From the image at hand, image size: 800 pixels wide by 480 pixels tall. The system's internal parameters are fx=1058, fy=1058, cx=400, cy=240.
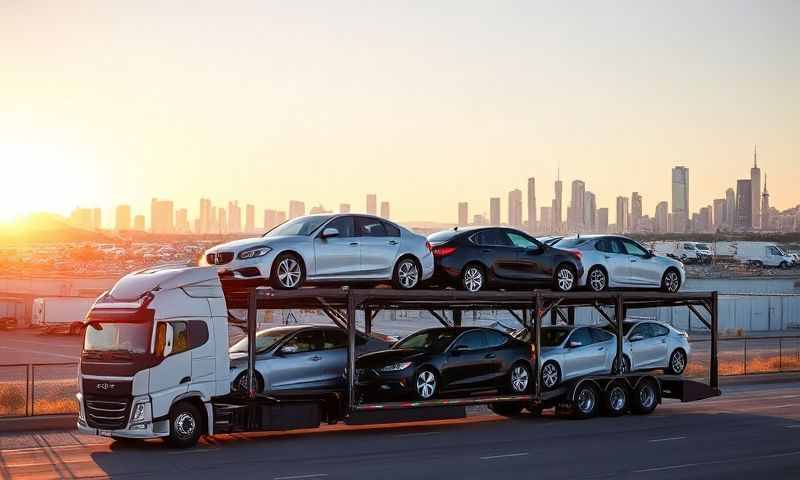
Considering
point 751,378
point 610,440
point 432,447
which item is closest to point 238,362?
point 432,447

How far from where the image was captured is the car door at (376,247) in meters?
20.7

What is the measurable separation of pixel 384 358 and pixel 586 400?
19.3 feet

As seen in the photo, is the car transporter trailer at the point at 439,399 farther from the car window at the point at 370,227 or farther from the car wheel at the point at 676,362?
the car window at the point at 370,227

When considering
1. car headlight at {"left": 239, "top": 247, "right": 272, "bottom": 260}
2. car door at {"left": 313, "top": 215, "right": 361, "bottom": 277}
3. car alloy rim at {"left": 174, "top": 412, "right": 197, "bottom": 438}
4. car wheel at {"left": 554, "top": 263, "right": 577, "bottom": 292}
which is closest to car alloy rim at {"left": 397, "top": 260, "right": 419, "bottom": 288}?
car door at {"left": 313, "top": 215, "right": 361, "bottom": 277}

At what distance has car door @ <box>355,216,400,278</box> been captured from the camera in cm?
2067

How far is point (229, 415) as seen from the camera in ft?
62.4

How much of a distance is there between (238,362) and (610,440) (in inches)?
294

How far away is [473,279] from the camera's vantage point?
2264 centimetres

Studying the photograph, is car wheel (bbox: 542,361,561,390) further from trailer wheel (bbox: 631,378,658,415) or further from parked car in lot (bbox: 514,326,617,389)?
trailer wheel (bbox: 631,378,658,415)

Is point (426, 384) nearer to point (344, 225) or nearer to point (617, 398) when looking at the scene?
point (344, 225)

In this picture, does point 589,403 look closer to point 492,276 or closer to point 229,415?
point 492,276

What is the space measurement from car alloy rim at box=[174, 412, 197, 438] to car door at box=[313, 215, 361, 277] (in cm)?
350

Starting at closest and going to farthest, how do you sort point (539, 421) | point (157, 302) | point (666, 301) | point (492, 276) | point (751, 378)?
point (157, 302) → point (492, 276) → point (539, 421) → point (666, 301) → point (751, 378)

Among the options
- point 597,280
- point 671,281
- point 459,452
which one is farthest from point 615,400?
point 459,452
